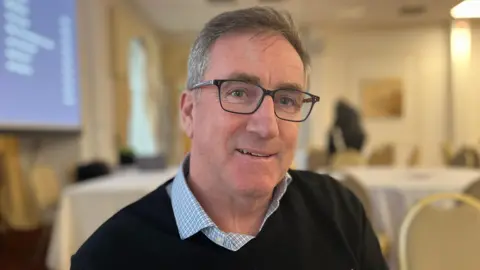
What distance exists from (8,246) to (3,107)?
130 cm

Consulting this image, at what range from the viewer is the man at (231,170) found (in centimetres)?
77

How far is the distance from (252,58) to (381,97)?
7.12 meters

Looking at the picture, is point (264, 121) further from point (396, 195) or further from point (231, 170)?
point (396, 195)

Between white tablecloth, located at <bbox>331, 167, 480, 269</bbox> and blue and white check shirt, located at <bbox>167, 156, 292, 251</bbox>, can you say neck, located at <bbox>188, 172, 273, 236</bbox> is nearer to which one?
blue and white check shirt, located at <bbox>167, 156, 292, 251</bbox>

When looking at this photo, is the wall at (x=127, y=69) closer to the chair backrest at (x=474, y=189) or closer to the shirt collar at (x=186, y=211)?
the chair backrest at (x=474, y=189)

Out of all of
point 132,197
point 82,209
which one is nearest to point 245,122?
point 132,197

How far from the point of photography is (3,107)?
9.95 ft

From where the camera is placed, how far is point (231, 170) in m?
0.78

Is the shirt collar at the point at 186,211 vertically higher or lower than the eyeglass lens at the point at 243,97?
lower

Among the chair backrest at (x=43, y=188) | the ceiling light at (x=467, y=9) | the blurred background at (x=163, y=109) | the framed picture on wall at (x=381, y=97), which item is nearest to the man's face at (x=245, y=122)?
the blurred background at (x=163, y=109)

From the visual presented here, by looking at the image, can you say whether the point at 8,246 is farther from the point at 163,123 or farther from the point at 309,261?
the point at 163,123

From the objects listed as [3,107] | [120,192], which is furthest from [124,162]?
[120,192]

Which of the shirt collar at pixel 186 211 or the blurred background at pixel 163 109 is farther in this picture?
the blurred background at pixel 163 109

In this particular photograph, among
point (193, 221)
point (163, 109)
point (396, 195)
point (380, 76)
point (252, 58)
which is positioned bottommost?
point (396, 195)
